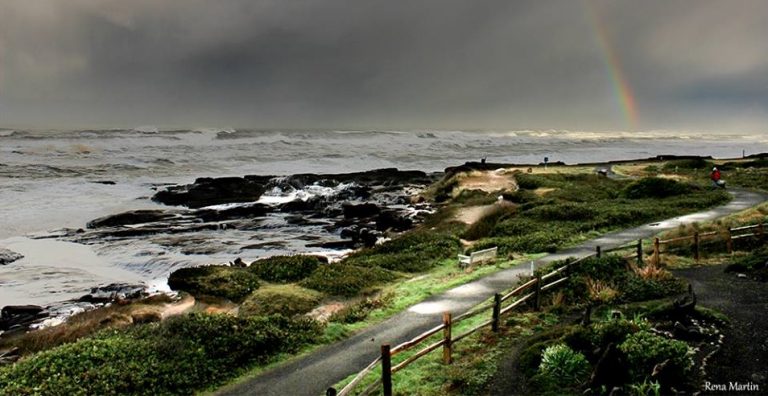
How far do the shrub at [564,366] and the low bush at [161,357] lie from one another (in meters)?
6.59

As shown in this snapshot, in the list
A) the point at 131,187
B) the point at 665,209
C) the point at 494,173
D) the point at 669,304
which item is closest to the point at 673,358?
the point at 669,304

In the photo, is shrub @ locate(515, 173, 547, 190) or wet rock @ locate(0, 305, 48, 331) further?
shrub @ locate(515, 173, 547, 190)

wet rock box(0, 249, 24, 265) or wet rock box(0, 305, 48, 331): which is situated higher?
wet rock box(0, 249, 24, 265)

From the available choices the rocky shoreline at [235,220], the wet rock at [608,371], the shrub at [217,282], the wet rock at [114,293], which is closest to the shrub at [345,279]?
the shrub at [217,282]

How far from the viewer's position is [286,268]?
78.7ft

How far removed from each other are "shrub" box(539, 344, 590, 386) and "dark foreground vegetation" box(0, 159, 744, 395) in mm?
28

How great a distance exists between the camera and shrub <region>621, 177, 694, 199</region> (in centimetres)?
4359

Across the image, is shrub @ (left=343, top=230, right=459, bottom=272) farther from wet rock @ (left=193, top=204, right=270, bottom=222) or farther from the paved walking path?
wet rock @ (left=193, top=204, right=270, bottom=222)

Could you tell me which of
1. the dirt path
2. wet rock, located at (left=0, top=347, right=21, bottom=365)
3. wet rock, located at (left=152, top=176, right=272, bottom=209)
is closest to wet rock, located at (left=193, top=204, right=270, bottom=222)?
wet rock, located at (left=152, top=176, right=272, bottom=209)

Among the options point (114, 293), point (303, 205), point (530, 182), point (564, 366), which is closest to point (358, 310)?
point (564, 366)

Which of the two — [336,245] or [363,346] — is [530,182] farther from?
[363,346]

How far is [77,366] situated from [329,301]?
349 inches

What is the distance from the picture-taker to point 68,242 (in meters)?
34.7

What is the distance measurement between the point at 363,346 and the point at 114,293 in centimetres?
1396
